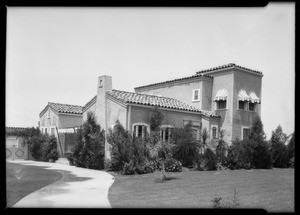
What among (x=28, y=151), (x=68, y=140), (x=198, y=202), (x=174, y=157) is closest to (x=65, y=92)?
(x=174, y=157)

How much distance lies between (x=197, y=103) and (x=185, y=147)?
7.95 metres

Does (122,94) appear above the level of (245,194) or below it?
above

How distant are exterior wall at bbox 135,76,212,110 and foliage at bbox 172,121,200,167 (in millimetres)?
6720

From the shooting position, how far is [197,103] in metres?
30.8

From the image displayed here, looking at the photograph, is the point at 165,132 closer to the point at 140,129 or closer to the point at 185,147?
the point at 140,129

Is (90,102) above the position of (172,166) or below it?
above

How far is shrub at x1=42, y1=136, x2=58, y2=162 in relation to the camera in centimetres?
3247

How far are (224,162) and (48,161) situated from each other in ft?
61.1

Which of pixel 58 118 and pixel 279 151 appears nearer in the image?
pixel 279 151

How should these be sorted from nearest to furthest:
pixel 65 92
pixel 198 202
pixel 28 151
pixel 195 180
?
pixel 198 202 < pixel 195 180 < pixel 65 92 < pixel 28 151

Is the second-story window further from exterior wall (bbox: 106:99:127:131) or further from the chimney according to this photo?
the chimney

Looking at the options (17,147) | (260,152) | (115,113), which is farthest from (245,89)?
(17,147)
